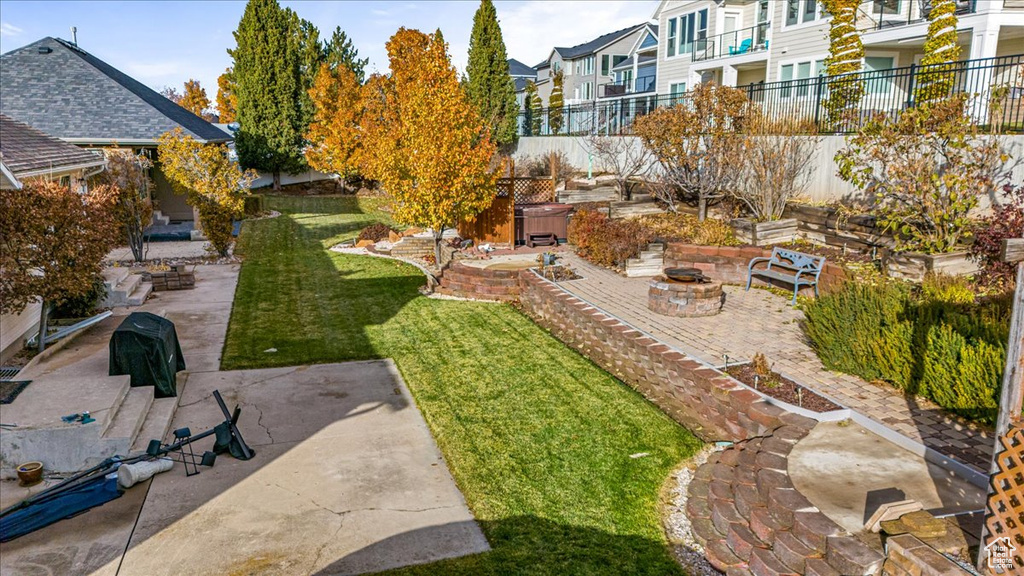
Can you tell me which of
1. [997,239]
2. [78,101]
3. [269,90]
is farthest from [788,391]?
[269,90]

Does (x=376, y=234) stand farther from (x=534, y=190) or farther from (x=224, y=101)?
(x=224, y=101)

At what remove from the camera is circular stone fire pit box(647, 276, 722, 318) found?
10562 mm

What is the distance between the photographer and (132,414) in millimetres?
7750

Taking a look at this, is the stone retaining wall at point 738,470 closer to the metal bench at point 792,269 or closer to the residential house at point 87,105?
the metal bench at point 792,269

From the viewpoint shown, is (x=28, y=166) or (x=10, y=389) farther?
(x=28, y=166)

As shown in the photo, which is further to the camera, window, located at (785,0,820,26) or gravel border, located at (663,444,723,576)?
window, located at (785,0,820,26)

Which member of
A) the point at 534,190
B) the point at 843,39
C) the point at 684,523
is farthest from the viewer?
the point at 843,39

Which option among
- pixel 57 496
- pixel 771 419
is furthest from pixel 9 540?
pixel 771 419

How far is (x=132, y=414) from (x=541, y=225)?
11590 mm

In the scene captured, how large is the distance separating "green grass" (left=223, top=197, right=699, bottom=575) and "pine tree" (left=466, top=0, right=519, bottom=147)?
63.1 ft

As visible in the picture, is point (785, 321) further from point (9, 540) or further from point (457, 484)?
point (9, 540)

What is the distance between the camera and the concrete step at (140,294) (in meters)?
13.2

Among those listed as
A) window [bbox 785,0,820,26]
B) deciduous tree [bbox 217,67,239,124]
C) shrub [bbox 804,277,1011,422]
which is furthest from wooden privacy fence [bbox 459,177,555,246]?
deciduous tree [bbox 217,67,239,124]

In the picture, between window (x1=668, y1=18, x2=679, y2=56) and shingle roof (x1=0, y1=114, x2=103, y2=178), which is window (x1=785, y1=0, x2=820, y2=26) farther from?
shingle roof (x1=0, y1=114, x2=103, y2=178)
